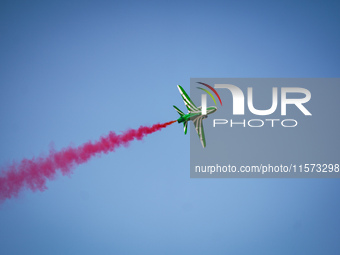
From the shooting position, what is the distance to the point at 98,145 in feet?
125

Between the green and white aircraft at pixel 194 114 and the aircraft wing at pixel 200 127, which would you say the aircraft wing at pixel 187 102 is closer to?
the green and white aircraft at pixel 194 114

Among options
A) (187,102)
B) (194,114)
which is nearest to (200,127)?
(194,114)

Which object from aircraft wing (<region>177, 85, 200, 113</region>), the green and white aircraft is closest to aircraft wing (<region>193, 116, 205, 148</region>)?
the green and white aircraft

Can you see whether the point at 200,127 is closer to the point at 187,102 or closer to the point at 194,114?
the point at 194,114

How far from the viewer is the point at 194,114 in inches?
1421

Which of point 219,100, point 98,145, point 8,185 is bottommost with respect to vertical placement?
point 8,185

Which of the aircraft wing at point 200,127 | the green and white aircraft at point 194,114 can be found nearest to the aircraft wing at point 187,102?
the green and white aircraft at point 194,114

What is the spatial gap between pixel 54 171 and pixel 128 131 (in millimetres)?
4877

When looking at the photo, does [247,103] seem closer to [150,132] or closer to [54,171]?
[150,132]

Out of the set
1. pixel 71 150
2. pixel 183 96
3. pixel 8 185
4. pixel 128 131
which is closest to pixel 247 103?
pixel 183 96

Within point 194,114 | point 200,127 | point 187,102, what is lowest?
point 200,127

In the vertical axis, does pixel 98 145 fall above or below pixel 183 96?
below

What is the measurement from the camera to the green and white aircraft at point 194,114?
36.0 m

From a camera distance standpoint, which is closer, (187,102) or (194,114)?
(194,114)
